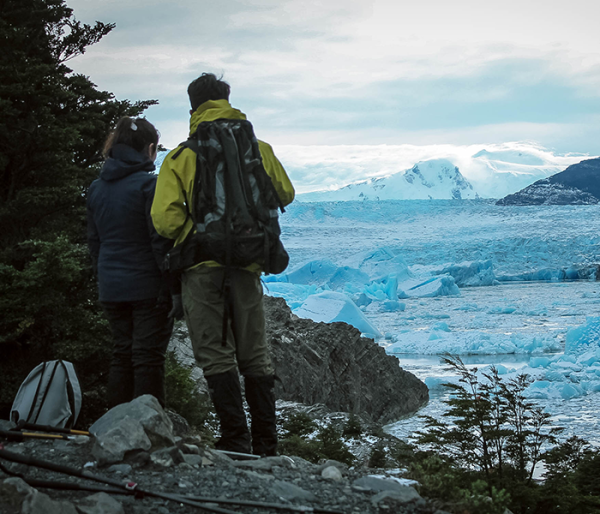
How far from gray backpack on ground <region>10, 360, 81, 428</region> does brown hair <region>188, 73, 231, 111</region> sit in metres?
1.26

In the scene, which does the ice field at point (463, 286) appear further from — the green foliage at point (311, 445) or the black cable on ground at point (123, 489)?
the green foliage at point (311, 445)

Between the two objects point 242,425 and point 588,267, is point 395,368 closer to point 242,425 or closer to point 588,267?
point 242,425

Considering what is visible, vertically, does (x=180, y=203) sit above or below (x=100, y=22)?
below

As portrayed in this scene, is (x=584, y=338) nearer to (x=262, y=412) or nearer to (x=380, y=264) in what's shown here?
(x=262, y=412)

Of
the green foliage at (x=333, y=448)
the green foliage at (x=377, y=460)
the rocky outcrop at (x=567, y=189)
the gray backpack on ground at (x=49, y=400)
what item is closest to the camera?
the gray backpack on ground at (x=49, y=400)

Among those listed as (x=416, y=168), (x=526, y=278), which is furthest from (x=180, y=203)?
(x=416, y=168)

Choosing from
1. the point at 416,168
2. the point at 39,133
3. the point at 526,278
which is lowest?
the point at 526,278

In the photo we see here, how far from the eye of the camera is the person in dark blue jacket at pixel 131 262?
2709 mm

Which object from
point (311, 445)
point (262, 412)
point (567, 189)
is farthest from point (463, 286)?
point (567, 189)

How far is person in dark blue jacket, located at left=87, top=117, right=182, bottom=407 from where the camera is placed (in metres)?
2.71

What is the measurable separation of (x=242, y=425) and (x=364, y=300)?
20741 mm

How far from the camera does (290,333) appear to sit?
25.7ft

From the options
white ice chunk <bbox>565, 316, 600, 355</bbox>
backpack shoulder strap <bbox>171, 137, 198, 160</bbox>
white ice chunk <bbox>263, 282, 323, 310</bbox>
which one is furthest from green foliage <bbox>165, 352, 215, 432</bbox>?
white ice chunk <bbox>263, 282, 323, 310</bbox>

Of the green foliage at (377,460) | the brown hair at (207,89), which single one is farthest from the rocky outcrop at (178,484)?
the green foliage at (377,460)
